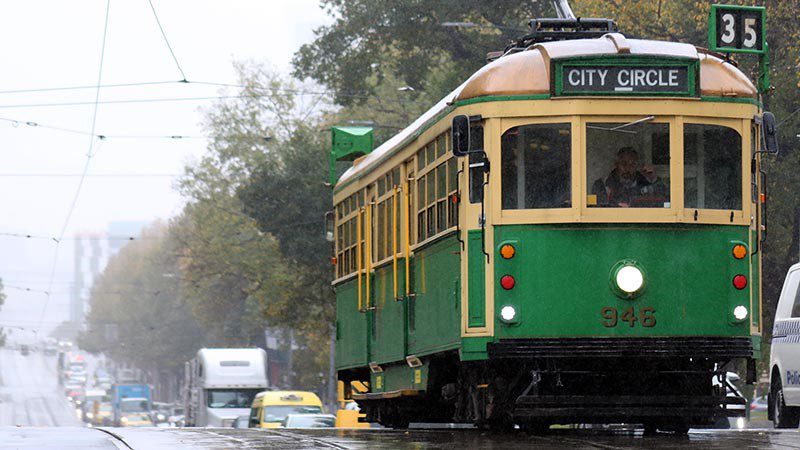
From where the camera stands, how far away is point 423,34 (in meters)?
48.5

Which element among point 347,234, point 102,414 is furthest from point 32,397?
point 347,234

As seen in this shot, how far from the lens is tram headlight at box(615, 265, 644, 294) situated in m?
14.4

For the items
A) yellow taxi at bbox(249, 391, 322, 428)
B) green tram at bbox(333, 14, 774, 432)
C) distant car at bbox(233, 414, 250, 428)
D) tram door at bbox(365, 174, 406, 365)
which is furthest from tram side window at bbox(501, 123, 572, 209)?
distant car at bbox(233, 414, 250, 428)

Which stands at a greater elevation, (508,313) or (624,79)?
(624,79)

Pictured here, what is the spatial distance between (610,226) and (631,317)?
29.7 inches

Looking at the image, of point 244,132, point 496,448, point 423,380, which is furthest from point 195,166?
point 496,448

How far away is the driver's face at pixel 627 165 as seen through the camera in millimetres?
14375

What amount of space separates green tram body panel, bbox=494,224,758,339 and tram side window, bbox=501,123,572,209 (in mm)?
232

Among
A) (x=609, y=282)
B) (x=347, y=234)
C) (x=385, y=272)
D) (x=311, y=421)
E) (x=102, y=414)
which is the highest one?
(x=347, y=234)

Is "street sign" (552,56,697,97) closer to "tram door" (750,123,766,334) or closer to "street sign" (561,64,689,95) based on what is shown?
"street sign" (561,64,689,95)

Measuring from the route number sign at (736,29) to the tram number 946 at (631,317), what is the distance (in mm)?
3402

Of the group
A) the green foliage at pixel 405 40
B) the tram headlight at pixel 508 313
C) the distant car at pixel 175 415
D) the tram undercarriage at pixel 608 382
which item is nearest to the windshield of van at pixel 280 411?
the green foliage at pixel 405 40

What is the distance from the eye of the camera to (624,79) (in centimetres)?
1446

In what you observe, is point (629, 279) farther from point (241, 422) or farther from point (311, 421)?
point (241, 422)
